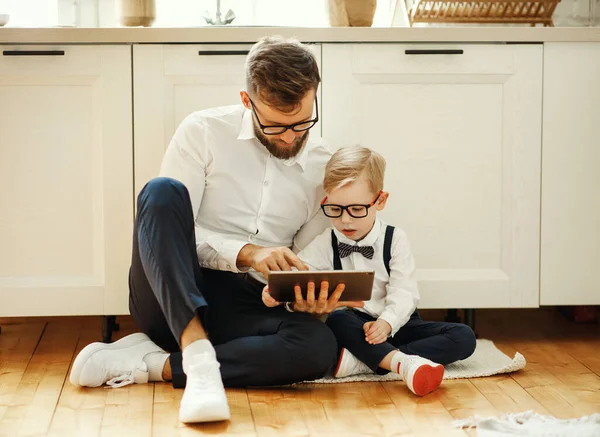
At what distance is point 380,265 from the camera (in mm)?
2121

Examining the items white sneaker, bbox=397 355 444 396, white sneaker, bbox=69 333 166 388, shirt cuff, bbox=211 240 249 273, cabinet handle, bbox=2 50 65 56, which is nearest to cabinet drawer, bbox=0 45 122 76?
cabinet handle, bbox=2 50 65 56

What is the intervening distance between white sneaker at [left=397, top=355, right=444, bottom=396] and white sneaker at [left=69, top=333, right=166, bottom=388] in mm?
614

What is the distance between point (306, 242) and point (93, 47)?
2.63 feet

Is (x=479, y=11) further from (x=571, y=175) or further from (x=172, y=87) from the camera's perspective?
(x=172, y=87)

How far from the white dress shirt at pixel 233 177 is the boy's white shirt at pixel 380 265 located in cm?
10

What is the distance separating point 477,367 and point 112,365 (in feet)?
3.03

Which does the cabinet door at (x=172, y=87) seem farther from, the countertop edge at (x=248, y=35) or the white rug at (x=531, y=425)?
the white rug at (x=531, y=425)

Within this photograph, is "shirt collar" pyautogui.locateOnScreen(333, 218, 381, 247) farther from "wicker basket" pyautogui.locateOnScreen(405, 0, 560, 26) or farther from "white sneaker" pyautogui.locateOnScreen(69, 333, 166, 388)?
"wicker basket" pyautogui.locateOnScreen(405, 0, 560, 26)

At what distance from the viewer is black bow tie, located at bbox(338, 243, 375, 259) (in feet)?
6.85

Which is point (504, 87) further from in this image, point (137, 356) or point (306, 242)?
point (137, 356)

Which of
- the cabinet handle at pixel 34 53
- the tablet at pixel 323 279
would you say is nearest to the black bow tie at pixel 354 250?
the tablet at pixel 323 279

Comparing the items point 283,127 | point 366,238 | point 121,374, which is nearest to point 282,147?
point 283,127

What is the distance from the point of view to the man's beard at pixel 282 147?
6.47 ft

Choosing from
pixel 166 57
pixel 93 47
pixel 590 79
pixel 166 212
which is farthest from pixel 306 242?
pixel 590 79
